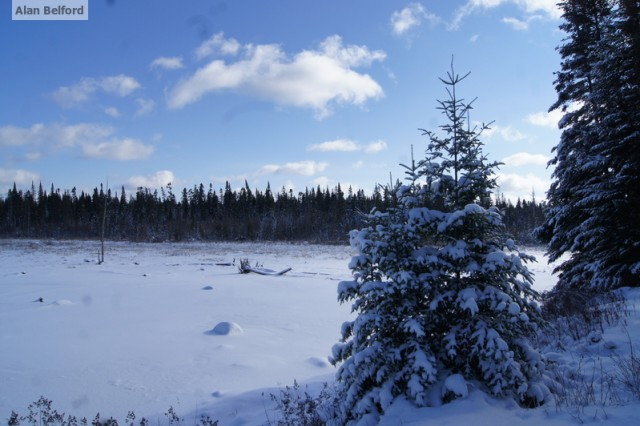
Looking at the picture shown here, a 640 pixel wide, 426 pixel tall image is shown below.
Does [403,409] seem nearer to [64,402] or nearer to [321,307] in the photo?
[64,402]

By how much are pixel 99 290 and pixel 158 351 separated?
9490mm

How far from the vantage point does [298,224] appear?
250 ft

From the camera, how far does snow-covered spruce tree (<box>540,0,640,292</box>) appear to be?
10727 mm

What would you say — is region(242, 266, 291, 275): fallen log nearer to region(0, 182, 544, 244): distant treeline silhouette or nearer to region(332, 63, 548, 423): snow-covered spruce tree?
region(332, 63, 548, 423): snow-covered spruce tree

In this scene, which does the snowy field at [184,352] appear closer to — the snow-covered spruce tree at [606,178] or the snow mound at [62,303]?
the snow mound at [62,303]

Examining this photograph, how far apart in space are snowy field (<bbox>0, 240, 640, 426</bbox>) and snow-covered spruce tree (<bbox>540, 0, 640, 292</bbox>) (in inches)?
79.2

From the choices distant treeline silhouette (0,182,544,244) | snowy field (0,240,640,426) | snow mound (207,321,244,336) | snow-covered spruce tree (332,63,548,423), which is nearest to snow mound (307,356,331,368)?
snowy field (0,240,640,426)

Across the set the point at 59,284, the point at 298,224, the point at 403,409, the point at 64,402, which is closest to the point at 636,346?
the point at 403,409

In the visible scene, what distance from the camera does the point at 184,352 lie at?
9.20 m

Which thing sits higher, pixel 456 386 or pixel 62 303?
pixel 456 386

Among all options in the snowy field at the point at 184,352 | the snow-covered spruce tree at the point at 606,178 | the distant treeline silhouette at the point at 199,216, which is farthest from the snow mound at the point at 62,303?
the distant treeline silhouette at the point at 199,216

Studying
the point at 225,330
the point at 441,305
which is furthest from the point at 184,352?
the point at 441,305

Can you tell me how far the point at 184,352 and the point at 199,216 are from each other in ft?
289

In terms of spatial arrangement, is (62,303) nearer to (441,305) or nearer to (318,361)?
(318,361)
